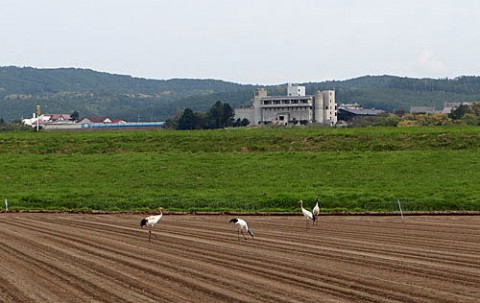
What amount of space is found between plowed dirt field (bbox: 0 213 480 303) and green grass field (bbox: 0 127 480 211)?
25.8 ft

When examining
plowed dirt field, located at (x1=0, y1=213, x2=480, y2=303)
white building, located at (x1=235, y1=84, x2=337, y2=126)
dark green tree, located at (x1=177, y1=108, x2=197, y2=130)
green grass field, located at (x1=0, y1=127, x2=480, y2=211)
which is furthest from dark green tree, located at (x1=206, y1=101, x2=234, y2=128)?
plowed dirt field, located at (x1=0, y1=213, x2=480, y2=303)

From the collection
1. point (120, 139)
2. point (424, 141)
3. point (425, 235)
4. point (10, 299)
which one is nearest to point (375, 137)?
point (424, 141)

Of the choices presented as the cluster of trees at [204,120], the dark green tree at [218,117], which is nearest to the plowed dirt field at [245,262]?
the cluster of trees at [204,120]

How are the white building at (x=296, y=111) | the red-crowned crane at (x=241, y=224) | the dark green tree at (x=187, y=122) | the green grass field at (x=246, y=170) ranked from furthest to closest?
1. the white building at (x=296, y=111)
2. the dark green tree at (x=187, y=122)
3. the green grass field at (x=246, y=170)
4. the red-crowned crane at (x=241, y=224)

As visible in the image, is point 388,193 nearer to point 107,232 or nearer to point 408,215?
point 408,215

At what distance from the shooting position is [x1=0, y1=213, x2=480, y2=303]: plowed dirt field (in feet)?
65.3

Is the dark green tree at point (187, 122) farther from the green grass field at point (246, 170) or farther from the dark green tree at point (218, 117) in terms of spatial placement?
the green grass field at point (246, 170)

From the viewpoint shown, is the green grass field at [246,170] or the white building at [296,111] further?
the white building at [296,111]

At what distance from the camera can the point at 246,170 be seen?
2256 inches

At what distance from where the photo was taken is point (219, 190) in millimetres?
49906

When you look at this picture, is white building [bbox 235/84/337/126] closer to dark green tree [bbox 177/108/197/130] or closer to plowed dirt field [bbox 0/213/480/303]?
dark green tree [bbox 177/108/197/130]

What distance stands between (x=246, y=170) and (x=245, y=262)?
107 ft

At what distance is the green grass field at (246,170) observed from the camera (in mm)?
45000

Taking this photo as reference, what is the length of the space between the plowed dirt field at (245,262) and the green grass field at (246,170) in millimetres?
7870
